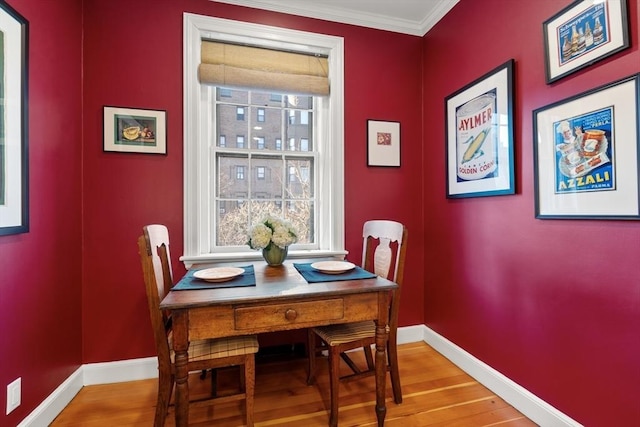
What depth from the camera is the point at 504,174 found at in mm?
1824

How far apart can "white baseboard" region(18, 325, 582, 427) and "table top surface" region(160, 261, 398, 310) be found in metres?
1.02

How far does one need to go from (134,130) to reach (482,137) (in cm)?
234

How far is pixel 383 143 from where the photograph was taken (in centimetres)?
254

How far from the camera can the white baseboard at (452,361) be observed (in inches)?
61.4

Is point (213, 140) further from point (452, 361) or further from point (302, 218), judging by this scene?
point (452, 361)

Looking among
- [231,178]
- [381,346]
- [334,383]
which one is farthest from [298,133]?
[334,383]

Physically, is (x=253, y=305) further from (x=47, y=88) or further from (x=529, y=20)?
(x=529, y=20)

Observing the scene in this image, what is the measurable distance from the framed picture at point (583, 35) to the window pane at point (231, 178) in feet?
6.53

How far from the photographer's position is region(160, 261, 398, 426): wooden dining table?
1.28m

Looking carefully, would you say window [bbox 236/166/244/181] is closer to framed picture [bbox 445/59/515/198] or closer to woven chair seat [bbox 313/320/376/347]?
woven chair seat [bbox 313/320/376/347]

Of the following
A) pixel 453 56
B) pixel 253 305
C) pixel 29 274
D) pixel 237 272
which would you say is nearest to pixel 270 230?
pixel 237 272

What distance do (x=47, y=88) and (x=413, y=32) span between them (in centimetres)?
264

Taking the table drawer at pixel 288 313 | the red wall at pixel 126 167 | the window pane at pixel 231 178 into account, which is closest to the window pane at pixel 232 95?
the red wall at pixel 126 167

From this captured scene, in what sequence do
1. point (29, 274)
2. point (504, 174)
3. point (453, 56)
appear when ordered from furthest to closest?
point (453, 56) → point (504, 174) → point (29, 274)
